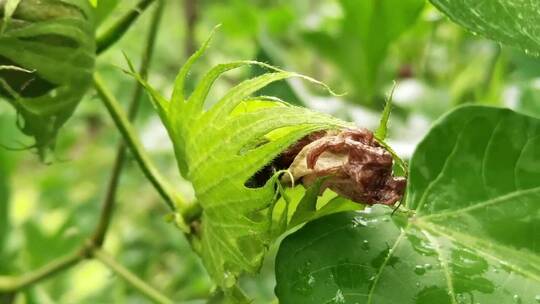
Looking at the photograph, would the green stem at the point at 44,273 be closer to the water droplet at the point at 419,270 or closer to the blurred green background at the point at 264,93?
the blurred green background at the point at 264,93

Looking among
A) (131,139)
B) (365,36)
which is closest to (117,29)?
(131,139)

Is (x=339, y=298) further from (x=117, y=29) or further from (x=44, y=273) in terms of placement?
(x=44, y=273)

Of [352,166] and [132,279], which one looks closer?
[352,166]

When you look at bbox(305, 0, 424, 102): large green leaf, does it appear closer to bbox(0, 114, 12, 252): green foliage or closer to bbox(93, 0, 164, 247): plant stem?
Result: bbox(93, 0, 164, 247): plant stem

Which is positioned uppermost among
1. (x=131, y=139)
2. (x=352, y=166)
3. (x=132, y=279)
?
(x=352, y=166)

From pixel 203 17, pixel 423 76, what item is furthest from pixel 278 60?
pixel 203 17

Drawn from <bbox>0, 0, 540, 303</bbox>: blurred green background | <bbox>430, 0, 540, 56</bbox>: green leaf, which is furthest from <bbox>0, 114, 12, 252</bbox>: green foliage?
<bbox>430, 0, 540, 56</bbox>: green leaf

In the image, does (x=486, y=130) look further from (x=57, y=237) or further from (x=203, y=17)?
(x=203, y=17)
